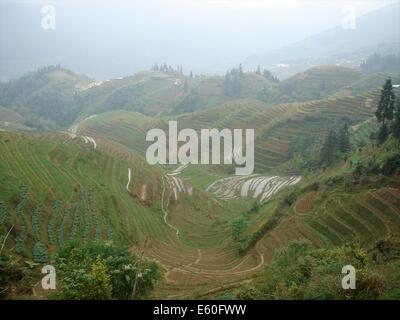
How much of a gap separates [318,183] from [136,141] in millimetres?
65330

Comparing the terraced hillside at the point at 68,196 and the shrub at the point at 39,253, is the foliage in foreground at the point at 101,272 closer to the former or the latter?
the shrub at the point at 39,253

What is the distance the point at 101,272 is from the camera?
13609 mm

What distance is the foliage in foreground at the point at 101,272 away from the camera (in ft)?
44.7

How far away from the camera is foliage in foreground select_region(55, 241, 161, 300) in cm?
1362

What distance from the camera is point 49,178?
33.1 m

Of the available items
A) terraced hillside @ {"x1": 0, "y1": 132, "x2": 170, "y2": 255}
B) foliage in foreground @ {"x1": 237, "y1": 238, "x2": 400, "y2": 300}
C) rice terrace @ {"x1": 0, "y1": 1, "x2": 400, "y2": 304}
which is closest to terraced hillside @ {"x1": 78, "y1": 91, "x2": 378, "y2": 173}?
rice terrace @ {"x1": 0, "y1": 1, "x2": 400, "y2": 304}

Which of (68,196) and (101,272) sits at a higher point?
(101,272)

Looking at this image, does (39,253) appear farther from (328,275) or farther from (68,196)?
(328,275)

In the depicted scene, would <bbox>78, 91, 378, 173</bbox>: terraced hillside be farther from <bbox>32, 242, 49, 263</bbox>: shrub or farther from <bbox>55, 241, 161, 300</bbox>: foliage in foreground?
<bbox>55, 241, 161, 300</bbox>: foliage in foreground

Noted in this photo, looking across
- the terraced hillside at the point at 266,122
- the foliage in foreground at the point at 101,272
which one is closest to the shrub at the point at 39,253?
the foliage in foreground at the point at 101,272

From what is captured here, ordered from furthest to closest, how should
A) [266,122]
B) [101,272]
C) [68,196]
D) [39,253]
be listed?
[266,122]
[68,196]
[39,253]
[101,272]

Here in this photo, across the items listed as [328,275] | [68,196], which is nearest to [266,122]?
[68,196]

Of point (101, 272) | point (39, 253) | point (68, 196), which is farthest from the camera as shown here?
point (68, 196)
